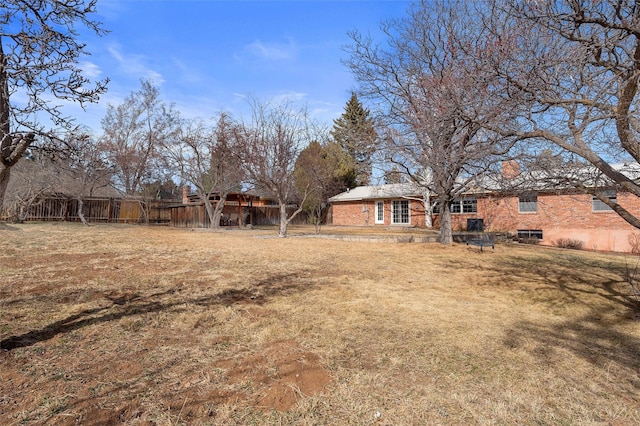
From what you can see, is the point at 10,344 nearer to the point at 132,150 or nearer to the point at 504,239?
the point at 504,239

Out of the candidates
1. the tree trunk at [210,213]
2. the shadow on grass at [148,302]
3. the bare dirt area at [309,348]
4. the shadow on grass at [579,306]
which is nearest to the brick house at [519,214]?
the shadow on grass at [579,306]

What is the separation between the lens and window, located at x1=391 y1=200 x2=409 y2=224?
83.7 ft

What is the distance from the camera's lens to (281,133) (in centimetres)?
1506

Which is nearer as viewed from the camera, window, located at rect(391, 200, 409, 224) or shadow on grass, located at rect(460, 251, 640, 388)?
shadow on grass, located at rect(460, 251, 640, 388)

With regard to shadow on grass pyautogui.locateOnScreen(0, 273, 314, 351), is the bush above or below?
above

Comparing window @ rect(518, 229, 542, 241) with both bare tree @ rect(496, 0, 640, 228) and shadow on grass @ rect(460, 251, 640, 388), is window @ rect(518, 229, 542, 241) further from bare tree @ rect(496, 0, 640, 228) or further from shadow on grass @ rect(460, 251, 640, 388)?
bare tree @ rect(496, 0, 640, 228)

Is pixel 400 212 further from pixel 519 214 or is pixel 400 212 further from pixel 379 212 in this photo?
pixel 519 214

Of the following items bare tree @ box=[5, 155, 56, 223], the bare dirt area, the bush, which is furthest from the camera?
bare tree @ box=[5, 155, 56, 223]

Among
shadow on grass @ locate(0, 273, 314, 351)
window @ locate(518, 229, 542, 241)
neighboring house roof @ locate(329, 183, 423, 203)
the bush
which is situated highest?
neighboring house roof @ locate(329, 183, 423, 203)

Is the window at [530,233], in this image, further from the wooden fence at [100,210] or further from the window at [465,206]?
the wooden fence at [100,210]

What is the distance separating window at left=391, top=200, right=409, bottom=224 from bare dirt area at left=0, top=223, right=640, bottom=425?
1829 centimetres

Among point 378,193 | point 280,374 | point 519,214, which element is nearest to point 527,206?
point 519,214

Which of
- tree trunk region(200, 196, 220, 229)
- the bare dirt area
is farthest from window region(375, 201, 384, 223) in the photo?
the bare dirt area

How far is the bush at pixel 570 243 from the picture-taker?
49.8 feet
